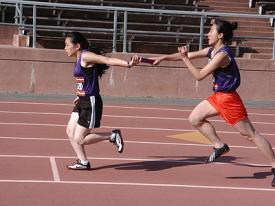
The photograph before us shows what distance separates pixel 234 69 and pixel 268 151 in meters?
1.04

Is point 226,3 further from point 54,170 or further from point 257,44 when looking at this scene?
point 54,170

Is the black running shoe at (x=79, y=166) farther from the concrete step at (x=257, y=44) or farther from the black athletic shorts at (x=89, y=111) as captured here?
the concrete step at (x=257, y=44)

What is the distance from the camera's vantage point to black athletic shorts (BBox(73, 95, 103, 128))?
7.88 m

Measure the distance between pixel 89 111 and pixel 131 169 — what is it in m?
0.94

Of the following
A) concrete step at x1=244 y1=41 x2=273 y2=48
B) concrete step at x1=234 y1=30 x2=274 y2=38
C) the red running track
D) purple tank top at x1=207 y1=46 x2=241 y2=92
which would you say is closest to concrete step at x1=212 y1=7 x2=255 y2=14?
concrete step at x1=234 y1=30 x2=274 y2=38

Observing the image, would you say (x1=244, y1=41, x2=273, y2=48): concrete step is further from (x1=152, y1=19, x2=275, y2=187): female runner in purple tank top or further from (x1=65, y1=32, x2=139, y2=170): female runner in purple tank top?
(x1=65, y1=32, x2=139, y2=170): female runner in purple tank top

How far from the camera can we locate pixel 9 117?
12344 mm

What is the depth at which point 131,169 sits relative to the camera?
8203 mm

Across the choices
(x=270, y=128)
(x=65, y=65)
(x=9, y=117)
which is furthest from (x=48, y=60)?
(x=270, y=128)

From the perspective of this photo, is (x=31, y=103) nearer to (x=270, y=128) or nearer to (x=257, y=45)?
(x=270, y=128)

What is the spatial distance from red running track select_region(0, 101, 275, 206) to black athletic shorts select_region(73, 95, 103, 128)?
1.94ft

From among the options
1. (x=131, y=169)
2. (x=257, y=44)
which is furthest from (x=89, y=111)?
(x=257, y=44)

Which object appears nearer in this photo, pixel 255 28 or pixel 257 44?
pixel 257 44

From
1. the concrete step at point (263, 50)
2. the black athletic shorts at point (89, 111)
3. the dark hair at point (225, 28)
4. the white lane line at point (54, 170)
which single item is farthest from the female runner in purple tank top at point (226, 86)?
the concrete step at point (263, 50)
